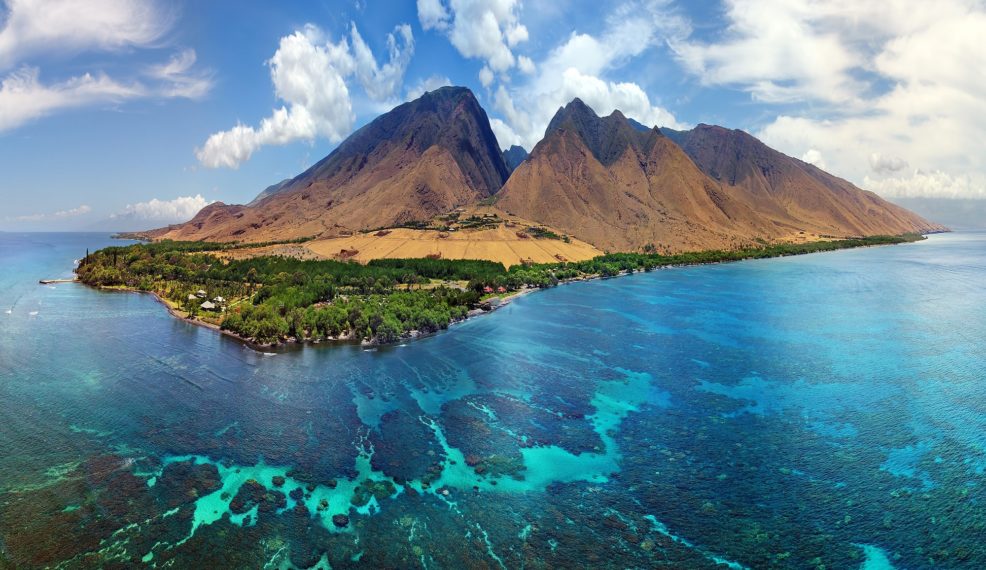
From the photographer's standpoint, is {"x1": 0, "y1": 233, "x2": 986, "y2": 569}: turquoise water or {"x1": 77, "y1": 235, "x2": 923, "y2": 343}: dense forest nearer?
{"x1": 0, "y1": 233, "x2": 986, "y2": 569}: turquoise water

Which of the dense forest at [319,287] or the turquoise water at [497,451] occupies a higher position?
the dense forest at [319,287]

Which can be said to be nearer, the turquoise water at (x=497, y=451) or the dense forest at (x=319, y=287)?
the turquoise water at (x=497, y=451)

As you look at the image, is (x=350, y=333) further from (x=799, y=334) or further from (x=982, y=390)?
(x=982, y=390)

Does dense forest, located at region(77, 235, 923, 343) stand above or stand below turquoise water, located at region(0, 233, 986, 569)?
above

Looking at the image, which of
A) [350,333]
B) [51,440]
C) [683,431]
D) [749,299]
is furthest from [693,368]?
[51,440]
